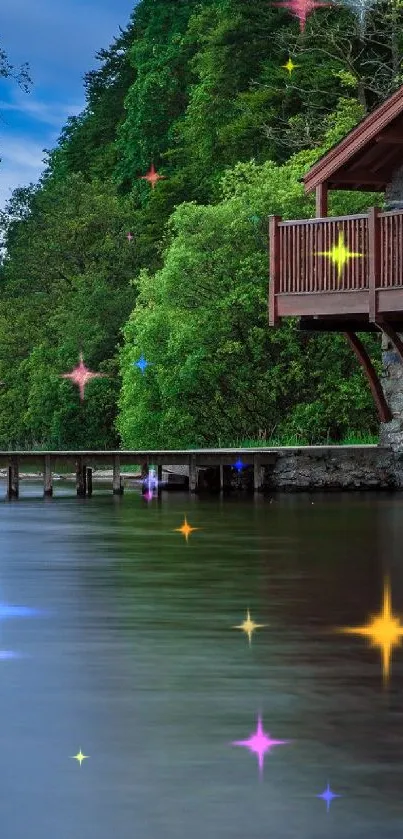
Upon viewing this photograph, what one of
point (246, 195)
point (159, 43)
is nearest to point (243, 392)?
point (246, 195)

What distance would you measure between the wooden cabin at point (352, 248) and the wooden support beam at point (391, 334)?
17 millimetres

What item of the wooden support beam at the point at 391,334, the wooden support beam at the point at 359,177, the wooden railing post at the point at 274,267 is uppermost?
the wooden support beam at the point at 359,177

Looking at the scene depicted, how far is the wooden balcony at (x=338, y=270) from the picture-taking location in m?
35.3

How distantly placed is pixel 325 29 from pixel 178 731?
176 feet

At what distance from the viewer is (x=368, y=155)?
37.8m

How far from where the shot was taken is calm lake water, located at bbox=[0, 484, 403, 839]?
8.20 metres

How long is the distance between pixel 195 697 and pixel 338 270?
2542 centimetres

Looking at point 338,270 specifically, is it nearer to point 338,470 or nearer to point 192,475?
point 338,470

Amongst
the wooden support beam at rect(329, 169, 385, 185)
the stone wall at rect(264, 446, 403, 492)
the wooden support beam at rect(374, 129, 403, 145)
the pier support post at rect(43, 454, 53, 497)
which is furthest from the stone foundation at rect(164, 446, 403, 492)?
the wooden support beam at rect(374, 129, 403, 145)

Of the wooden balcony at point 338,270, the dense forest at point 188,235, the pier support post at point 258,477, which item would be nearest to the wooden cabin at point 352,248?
the wooden balcony at point 338,270

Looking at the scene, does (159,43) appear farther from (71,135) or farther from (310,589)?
(310,589)

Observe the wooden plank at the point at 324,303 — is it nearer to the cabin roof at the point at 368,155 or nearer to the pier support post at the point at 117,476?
the cabin roof at the point at 368,155

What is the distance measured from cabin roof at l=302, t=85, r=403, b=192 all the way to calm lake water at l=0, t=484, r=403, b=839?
14.8m

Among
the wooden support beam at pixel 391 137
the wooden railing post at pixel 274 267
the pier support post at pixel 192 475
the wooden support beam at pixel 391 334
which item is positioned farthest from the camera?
the pier support post at pixel 192 475
